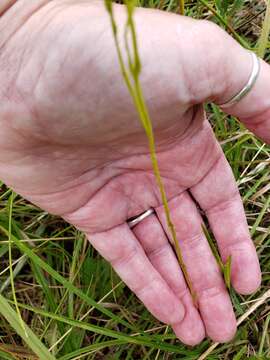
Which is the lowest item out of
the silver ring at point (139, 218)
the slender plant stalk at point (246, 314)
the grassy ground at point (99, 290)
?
the slender plant stalk at point (246, 314)

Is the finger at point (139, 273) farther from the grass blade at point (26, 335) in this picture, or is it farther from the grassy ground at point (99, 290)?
the grass blade at point (26, 335)

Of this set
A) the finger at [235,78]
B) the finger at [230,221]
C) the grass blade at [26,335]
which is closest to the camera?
the finger at [235,78]

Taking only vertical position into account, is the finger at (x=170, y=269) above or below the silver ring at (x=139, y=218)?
below

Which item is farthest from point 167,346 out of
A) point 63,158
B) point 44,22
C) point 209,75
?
point 44,22

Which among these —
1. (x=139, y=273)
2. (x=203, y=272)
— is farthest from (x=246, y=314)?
(x=139, y=273)

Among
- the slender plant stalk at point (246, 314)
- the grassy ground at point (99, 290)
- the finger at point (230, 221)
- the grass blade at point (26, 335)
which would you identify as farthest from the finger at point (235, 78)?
the grass blade at point (26, 335)

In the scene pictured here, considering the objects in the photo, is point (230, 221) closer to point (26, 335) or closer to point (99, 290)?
point (99, 290)
